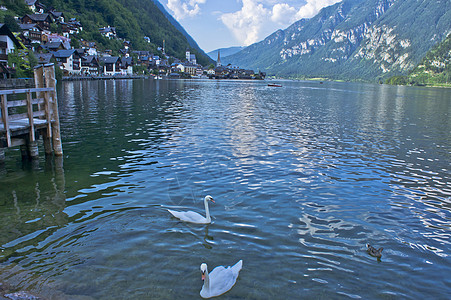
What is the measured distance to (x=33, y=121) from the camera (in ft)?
60.7

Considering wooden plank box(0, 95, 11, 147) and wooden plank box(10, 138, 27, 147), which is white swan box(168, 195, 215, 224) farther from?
wooden plank box(10, 138, 27, 147)

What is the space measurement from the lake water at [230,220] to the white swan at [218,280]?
9.7 inches

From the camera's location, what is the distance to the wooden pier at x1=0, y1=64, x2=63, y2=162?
1701 centimetres

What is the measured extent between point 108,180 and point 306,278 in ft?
37.5

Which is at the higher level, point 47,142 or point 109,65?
point 109,65

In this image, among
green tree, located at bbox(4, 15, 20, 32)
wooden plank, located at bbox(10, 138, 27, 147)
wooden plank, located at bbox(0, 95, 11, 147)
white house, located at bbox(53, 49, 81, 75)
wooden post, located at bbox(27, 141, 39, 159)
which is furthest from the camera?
white house, located at bbox(53, 49, 81, 75)

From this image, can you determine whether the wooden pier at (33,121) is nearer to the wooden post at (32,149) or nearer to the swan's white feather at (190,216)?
the wooden post at (32,149)

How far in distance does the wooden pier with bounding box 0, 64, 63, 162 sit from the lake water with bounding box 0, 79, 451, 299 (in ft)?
3.84

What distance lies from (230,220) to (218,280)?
4100 mm

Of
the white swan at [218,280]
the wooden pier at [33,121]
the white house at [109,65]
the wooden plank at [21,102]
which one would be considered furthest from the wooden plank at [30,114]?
the white house at [109,65]

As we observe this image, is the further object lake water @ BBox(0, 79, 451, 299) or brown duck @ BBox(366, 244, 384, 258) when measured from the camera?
brown duck @ BBox(366, 244, 384, 258)

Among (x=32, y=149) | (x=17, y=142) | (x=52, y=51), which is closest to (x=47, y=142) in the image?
(x=32, y=149)

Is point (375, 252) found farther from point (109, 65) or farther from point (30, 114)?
point (109, 65)

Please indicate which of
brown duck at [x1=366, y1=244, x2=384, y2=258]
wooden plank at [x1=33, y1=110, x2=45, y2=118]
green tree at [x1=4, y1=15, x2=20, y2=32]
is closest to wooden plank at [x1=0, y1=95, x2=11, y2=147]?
wooden plank at [x1=33, y1=110, x2=45, y2=118]
